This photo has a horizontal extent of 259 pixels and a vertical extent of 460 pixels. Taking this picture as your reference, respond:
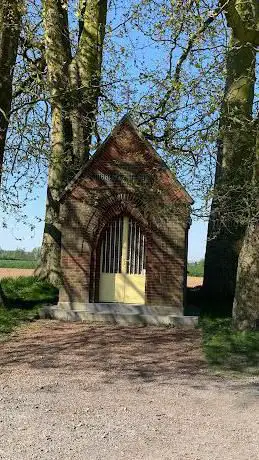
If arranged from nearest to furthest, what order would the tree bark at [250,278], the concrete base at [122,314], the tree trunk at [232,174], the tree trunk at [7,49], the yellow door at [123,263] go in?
the tree bark at [250,278], the tree trunk at [232,174], the tree trunk at [7,49], the concrete base at [122,314], the yellow door at [123,263]

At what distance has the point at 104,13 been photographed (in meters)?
18.4

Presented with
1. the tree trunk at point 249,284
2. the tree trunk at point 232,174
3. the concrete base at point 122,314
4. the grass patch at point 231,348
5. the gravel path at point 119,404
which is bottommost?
the gravel path at point 119,404

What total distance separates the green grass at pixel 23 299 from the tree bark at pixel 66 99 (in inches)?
23.0

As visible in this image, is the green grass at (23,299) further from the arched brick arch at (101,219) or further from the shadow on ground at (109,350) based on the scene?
the arched brick arch at (101,219)

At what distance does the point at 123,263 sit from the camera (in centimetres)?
1647

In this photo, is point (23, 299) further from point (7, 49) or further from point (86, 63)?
point (86, 63)

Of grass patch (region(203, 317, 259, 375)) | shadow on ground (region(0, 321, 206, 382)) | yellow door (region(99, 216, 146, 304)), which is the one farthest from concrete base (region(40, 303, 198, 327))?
grass patch (region(203, 317, 259, 375))

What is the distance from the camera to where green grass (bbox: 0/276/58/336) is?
49.0 feet

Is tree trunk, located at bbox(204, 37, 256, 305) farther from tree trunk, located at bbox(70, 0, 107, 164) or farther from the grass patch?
tree trunk, located at bbox(70, 0, 107, 164)

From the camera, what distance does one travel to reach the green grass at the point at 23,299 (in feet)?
49.0

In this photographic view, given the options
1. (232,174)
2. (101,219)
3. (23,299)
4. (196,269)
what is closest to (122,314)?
(101,219)

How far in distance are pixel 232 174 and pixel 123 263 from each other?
4.20m

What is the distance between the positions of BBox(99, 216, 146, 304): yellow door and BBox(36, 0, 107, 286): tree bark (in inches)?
107

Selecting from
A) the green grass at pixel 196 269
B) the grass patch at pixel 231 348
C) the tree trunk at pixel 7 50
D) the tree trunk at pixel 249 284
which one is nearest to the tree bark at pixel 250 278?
the tree trunk at pixel 249 284
